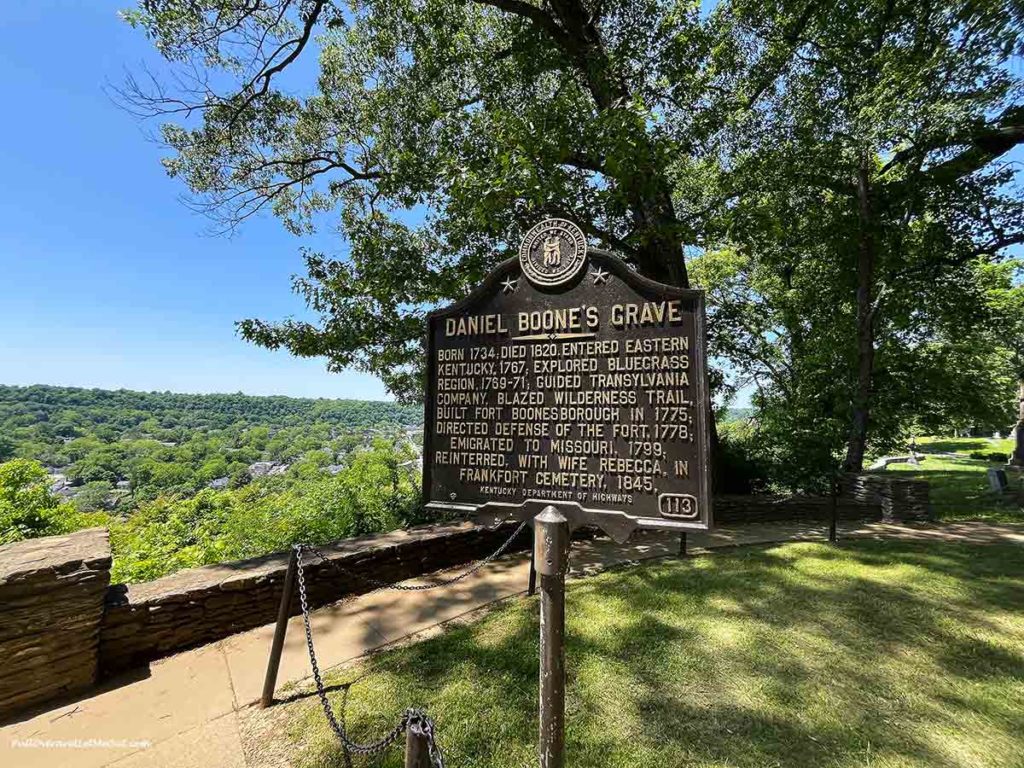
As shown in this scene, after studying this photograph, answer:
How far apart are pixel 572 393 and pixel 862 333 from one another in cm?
1177

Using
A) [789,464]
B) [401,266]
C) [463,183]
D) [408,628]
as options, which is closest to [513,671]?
[408,628]

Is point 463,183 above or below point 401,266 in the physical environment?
above

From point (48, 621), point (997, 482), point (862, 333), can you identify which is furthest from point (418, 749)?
point (997, 482)

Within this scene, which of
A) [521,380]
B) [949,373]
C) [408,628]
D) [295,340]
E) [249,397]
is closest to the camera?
[521,380]

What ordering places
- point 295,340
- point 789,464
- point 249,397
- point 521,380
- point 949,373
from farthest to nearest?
point 249,397 → point 949,373 → point 789,464 → point 295,340 → point 521,380

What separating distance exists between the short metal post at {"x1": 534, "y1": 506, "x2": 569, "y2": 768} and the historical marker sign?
0.40m

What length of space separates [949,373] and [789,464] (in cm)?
716

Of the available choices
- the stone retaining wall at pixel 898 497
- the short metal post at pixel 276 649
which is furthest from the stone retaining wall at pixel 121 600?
the stone retaining wall at pixel 898 497

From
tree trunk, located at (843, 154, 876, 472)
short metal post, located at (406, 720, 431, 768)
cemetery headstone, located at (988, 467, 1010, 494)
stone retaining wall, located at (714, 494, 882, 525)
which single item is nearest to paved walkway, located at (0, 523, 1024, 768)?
short metal post, located at (406, 720, 431, 768)

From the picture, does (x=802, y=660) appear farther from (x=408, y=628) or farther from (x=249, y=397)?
(x=249, y=397)

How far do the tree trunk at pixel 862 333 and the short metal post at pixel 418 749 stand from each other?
12346 mm

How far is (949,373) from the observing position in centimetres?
1358

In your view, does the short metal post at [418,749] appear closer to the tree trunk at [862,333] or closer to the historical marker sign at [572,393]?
the historical marker sign at [572,393]

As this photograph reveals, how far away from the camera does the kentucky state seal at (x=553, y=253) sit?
269 cm
